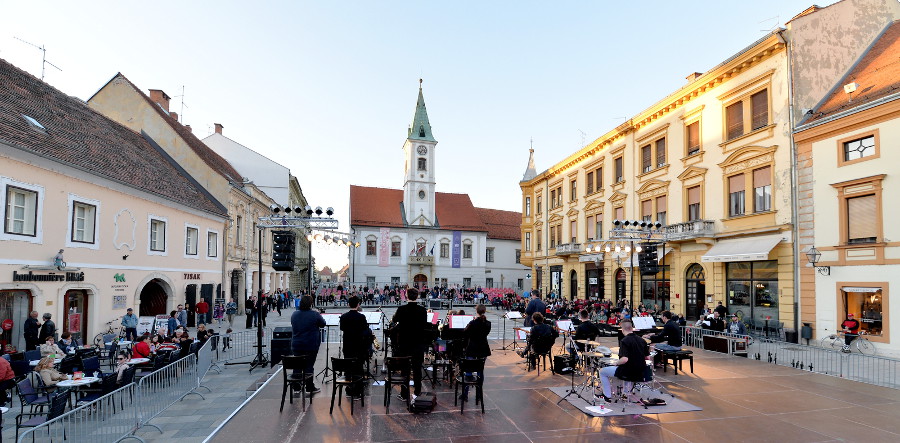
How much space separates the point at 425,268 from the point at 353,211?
10.1m

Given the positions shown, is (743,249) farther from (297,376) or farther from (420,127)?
(420,127)

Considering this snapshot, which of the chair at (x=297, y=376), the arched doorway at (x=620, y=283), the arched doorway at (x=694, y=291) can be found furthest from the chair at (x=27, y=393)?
the arched doorway at (x=620, y=283)

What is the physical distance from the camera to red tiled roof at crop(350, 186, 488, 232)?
5591 centimetres

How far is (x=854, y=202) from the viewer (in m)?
16.4

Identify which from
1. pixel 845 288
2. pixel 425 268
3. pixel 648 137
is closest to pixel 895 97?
pixel 845 288

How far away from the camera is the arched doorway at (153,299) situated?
21.9m

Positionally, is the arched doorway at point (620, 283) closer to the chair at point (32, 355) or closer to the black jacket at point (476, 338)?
the black jacket at point (476, 338)

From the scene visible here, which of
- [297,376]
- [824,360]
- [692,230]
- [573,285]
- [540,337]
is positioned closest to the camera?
[297,376]

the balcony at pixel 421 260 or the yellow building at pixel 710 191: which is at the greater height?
the yellow building at pixel 710 191

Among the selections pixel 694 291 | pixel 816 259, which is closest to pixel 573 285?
pixel 694 291

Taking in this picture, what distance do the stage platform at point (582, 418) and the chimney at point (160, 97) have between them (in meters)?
29.4

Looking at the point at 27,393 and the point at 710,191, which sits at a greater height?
the point at 710,191

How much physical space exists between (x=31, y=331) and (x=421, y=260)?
141 feet

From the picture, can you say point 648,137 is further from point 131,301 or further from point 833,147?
point 131,301
